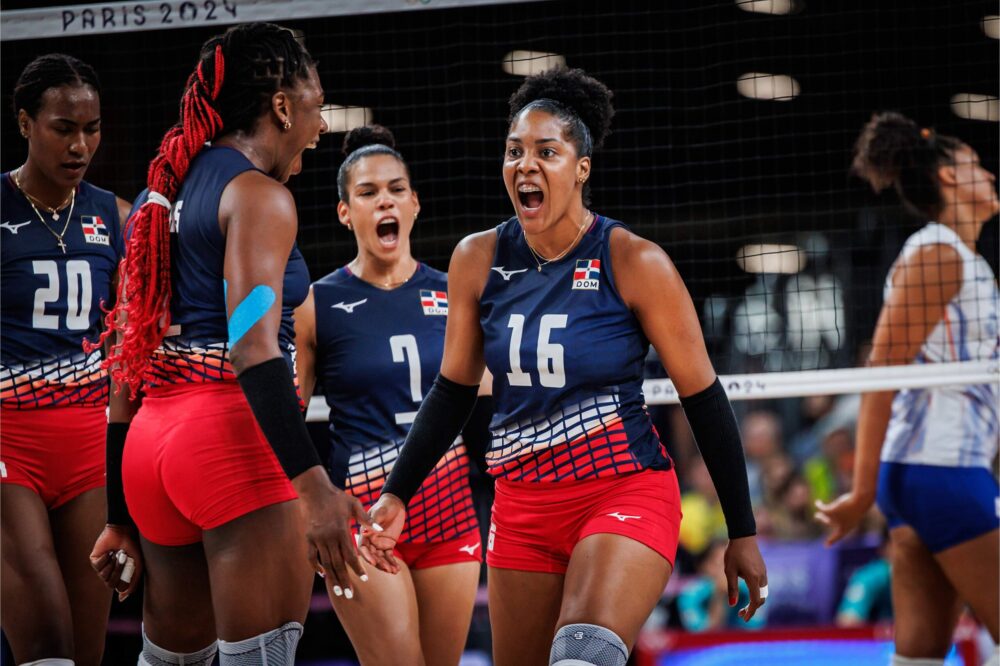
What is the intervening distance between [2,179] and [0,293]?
0.52 m

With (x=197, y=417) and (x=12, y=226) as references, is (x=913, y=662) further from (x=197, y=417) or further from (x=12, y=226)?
(x=12, y=226)

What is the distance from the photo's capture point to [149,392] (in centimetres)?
329

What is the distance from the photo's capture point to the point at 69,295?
173 inches

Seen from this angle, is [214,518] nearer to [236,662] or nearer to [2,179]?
[236,662]

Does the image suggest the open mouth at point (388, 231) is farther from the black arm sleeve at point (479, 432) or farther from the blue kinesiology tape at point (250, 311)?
the blue kinesiology tape at point (250, 311)

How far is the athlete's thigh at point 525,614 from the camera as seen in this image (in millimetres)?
3566

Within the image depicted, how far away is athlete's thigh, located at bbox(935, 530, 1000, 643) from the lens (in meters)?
4.81

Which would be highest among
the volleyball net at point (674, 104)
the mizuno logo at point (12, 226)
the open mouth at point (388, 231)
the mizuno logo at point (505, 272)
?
the volleyball net at point (674, 104)

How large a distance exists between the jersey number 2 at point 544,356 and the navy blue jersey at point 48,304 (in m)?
1.76

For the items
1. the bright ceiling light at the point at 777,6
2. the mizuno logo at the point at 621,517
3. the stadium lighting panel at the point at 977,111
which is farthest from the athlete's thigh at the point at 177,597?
the stadium lighting panel at the point at 977,111

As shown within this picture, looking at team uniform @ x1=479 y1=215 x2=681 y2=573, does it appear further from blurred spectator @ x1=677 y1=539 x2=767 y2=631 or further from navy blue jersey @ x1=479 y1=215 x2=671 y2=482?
blurred spectator @ x1=677 y1=539 x2=767 y2=631

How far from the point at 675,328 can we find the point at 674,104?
34.1 feet

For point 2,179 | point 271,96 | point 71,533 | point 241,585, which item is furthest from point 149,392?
point 2,179

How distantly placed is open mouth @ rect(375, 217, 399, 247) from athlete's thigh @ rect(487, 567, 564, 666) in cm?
166
